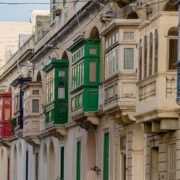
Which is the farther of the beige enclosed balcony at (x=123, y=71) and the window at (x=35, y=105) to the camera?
the window at (x=35, y=105)

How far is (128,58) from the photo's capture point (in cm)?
3098

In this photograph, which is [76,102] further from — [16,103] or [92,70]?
[16,103]

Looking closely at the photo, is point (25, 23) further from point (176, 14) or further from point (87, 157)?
point (176, 14)

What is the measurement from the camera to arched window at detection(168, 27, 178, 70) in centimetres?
2572

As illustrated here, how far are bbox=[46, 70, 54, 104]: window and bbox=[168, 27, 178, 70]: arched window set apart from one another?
56.6 feet

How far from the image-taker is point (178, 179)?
2578cm

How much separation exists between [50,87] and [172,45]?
725 inches

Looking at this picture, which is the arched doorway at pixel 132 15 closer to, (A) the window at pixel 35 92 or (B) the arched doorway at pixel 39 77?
(A) the window at pixel 35 92

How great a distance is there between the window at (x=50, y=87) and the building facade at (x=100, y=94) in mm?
43

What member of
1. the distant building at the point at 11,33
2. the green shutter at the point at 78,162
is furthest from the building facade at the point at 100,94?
the distant building at the point at 11,33

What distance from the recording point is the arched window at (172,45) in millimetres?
25719

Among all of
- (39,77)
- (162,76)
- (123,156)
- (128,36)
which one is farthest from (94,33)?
(39,77)

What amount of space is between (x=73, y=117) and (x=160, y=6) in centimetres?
1022

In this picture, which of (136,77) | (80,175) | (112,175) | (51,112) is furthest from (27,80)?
(136,77)
